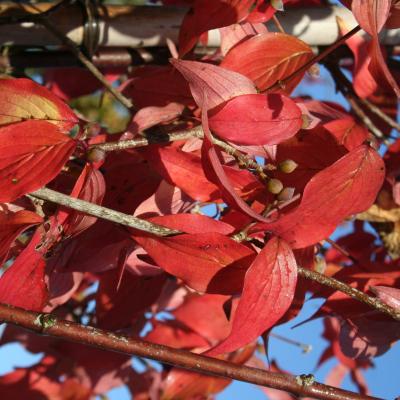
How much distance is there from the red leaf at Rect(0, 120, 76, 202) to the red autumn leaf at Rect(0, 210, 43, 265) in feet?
0.10

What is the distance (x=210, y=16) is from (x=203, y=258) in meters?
0.19

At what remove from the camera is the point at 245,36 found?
498mm

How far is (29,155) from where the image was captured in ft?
1.21

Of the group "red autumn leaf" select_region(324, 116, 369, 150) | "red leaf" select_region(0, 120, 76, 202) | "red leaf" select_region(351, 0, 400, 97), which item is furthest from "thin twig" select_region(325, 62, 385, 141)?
"red leaf" select_region(0, 120, 76, 202)

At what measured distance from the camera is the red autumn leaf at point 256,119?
14.7 inches

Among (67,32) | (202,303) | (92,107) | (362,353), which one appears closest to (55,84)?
(67,32)

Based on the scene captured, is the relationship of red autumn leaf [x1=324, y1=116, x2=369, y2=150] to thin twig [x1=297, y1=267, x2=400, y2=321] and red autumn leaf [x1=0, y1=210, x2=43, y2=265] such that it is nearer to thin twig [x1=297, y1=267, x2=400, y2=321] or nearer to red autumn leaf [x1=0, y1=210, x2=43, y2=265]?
thin twig [x1=297, y1=267, x2=400, y2=321]

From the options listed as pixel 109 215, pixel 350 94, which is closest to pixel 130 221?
pixel 109 215

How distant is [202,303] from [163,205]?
13.8 inches

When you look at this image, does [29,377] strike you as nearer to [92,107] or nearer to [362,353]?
[362,353]

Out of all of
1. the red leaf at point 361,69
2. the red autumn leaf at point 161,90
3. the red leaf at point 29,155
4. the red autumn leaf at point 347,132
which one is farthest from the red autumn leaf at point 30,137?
the red leaf at point 361,69

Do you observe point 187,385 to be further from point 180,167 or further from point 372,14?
point 372,14

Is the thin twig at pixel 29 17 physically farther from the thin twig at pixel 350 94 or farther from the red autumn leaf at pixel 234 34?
the thin twig at pixel 350 94

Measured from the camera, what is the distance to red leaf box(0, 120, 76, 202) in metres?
0.35
